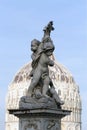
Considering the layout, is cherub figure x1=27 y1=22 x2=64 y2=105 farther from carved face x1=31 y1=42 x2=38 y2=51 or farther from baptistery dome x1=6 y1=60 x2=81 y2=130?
baptistery dome x1=6 y1=60 x2=81 y2=130

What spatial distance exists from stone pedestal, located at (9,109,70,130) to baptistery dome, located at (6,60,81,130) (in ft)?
360

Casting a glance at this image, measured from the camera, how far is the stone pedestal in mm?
12383

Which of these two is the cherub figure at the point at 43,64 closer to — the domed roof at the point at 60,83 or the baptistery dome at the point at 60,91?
the baptistery dome at the point at 60,91

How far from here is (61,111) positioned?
12828mm

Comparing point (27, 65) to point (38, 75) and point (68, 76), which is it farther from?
point (38, 75)

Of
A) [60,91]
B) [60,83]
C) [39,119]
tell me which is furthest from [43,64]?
[60,83]

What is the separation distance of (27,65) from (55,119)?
11379cm

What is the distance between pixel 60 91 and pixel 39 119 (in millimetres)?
110999

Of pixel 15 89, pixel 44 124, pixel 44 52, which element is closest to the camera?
pixel 44 124

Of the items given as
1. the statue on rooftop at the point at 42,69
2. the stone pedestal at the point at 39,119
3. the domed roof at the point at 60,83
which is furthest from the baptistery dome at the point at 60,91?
the stone pedestal at the point at 39,119

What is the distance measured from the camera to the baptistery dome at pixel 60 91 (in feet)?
406

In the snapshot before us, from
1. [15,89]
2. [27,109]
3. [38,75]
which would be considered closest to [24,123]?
[27,109]

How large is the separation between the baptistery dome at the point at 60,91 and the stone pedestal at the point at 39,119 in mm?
109695

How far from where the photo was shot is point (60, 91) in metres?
123
